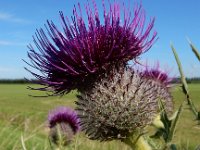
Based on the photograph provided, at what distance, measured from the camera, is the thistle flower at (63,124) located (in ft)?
26.0

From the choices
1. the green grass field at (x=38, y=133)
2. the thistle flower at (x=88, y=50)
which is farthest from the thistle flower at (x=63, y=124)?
the thistle flower at (x=88, y=50)

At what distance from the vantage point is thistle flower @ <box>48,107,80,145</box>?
792 cm

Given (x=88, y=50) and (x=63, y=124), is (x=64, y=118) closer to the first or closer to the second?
(x=63, y=124)

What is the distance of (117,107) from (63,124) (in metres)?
5.28

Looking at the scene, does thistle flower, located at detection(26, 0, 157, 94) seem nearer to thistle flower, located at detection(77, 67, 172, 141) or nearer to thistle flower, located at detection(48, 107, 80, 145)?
thistle flower, located at detection(77, 67, 172, 141)

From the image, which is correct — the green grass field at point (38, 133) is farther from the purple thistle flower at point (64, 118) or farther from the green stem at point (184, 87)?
the purple thistle flower at point (64, 118)

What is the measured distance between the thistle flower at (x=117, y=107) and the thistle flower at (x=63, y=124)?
4636mm

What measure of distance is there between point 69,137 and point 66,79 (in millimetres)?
4932

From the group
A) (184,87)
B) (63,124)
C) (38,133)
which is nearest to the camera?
(184,87)

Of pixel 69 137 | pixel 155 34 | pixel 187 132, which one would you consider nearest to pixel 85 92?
pixel 155 34

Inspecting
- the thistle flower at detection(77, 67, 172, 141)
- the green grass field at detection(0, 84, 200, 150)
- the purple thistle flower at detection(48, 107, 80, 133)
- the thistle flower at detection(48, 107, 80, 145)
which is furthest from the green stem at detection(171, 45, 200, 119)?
the purple thistle flower at detection(48, 107, 80, 133)

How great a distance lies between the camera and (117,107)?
9.94ft

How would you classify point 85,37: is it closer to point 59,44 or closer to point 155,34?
point 59,44

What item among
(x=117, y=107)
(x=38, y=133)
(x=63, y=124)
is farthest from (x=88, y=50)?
(x=38, y=133)
